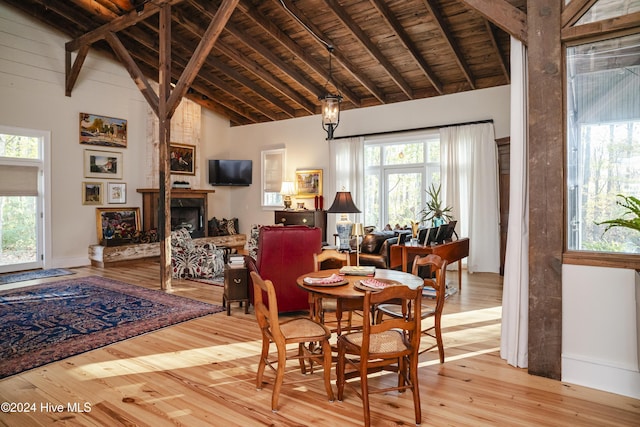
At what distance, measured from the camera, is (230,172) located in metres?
10.1

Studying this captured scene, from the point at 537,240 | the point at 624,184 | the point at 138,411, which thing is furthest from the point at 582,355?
the point at 138,411

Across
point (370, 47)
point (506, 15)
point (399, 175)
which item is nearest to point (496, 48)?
point (370, 47)

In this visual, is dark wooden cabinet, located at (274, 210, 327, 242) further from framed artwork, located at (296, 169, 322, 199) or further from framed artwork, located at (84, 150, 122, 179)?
framed artwork, located at (84, 150, 122, 179)

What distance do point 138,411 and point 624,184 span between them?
3.52 meters

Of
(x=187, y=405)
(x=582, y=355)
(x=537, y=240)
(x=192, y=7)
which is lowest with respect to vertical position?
(x=187, y=405)

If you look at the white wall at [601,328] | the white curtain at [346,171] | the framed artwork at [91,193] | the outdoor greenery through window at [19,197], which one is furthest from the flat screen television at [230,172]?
the white wall at [601,328]

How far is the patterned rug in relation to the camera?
249 inches

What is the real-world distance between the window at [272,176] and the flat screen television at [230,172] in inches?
17.7

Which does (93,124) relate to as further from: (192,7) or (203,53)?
(203,53)

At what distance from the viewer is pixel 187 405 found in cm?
251

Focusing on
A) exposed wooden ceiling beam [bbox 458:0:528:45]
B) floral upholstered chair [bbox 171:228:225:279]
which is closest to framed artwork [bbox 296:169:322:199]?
floral upholstered chair [bbox 171:228:225:279]

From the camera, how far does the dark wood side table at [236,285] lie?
450cm

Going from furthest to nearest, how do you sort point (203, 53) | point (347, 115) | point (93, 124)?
point (347, 115) → point (93, 124) → point (203, 53)

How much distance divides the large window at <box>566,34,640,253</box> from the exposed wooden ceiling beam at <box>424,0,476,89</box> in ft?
9.77
